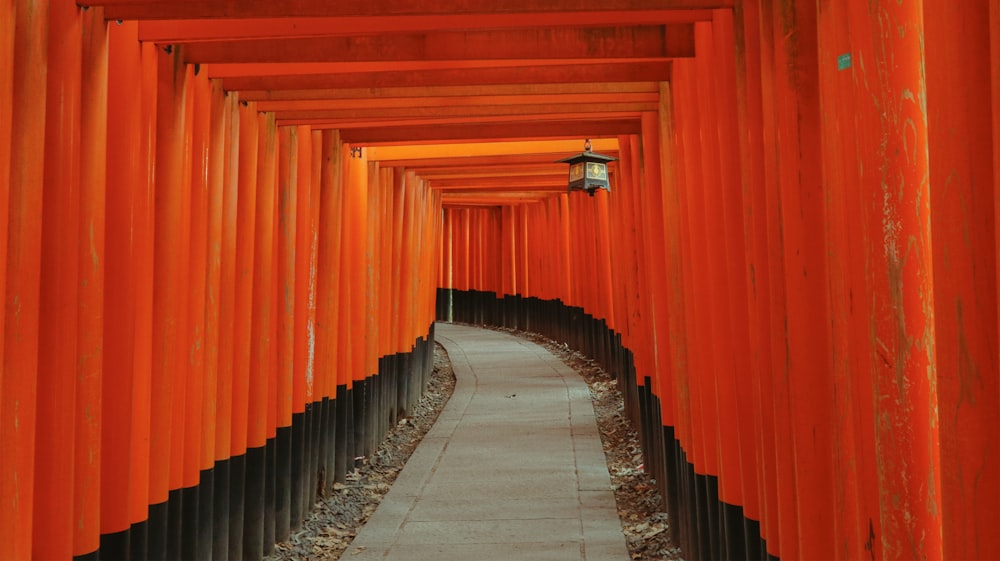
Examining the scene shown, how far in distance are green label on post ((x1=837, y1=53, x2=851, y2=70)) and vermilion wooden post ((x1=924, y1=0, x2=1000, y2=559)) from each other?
0.58 metres

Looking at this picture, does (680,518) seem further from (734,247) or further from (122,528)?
(122,528)

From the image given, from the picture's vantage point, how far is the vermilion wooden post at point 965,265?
1.82m

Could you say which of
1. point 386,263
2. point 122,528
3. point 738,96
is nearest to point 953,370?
point 738,96

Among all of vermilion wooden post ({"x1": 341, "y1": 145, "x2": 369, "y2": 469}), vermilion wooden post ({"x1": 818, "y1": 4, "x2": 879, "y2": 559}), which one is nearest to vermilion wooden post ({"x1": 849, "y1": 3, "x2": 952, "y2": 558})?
vermilion wooden post ({"x1": 818, "y1": 4, "x2": 879, "y2": 559})

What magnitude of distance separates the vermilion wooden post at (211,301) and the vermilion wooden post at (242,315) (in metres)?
0.47

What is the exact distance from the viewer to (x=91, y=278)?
3834 millimetres

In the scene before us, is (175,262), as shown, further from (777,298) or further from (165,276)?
(777,298)

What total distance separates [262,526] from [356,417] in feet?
9.90

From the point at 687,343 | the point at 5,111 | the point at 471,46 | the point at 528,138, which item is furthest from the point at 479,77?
the point at 5,111

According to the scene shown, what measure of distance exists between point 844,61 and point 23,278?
9.37 feet

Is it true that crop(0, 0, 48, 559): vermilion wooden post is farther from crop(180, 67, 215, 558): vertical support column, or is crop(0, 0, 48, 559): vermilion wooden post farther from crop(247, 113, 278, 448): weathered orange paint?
crop(247, 113, 278, 448): weathered orange paint

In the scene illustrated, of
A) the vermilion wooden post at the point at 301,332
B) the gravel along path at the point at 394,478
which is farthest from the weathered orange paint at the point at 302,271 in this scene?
the gravel along path at the point at 394,478

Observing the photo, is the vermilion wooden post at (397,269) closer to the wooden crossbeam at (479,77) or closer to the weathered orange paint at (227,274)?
the wooden crossbeam at (479,77)

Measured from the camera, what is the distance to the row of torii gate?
220 centimetres
